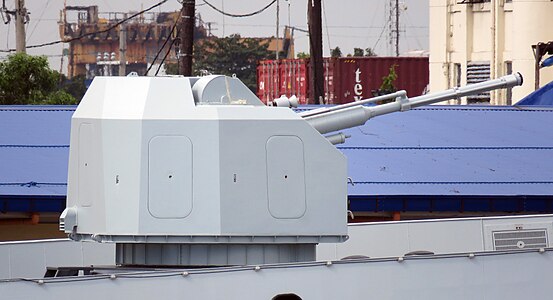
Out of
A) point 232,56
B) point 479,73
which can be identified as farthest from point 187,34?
point 232,56

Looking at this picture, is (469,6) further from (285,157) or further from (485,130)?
(285,157)

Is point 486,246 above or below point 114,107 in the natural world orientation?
below

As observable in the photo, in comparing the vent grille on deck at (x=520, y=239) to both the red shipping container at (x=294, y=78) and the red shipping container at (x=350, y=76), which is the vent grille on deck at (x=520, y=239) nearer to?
the red shipping container at (x=294, y=78)

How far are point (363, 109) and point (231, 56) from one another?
7971cm

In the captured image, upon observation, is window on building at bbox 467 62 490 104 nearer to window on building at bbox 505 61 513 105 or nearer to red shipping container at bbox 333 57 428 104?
window on building at bbox 505 61 513 105

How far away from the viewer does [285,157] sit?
53.6 feet

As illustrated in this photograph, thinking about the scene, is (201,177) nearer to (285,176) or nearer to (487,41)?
(285,176)

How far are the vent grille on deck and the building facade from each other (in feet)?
79.3

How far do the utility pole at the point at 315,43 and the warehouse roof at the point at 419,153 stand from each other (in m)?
6.48

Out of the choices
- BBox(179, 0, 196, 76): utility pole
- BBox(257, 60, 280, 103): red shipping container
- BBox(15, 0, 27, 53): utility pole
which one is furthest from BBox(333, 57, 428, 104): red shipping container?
BBox(179, 0, 196, 76): utility pole

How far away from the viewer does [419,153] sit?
27375 mm

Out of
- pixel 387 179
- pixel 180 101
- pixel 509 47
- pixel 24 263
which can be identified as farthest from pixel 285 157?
pixel 509 47

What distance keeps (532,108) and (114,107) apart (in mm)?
15447

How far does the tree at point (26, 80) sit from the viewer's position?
41688mm
